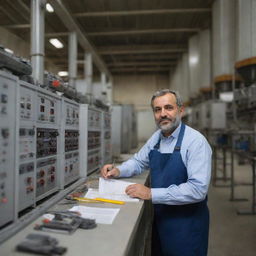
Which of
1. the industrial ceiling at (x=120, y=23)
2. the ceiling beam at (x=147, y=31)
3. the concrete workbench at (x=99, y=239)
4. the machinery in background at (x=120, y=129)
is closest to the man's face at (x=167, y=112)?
the concrete workbench at (x=99, y=239)

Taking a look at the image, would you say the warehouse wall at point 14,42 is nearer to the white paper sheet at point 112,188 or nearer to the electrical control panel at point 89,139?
the electrical control panel at point 89,139

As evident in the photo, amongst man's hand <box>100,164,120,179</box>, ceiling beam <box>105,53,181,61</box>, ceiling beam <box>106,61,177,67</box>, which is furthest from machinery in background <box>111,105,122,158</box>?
ceiling beam <box>106,61,177,67</box>

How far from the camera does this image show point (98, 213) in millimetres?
1377

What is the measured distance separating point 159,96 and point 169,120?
165mm

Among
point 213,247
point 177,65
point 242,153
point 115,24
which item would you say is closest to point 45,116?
point 213,247

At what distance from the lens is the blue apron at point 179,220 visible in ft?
4.97

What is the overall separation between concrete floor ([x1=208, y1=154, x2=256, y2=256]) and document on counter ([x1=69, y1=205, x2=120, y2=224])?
1561 mm

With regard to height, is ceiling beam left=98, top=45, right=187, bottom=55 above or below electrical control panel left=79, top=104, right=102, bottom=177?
above

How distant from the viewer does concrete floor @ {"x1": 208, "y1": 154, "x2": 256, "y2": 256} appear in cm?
257

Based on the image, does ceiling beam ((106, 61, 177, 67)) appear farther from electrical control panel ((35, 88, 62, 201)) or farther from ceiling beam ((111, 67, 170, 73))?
electrical control panel ((35, 88, 62, 201))

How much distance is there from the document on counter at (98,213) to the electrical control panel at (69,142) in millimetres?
560

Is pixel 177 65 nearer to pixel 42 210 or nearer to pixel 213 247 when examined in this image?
pixel 213 247

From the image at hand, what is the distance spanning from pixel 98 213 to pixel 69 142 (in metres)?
0.88

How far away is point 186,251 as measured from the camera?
150 cm
